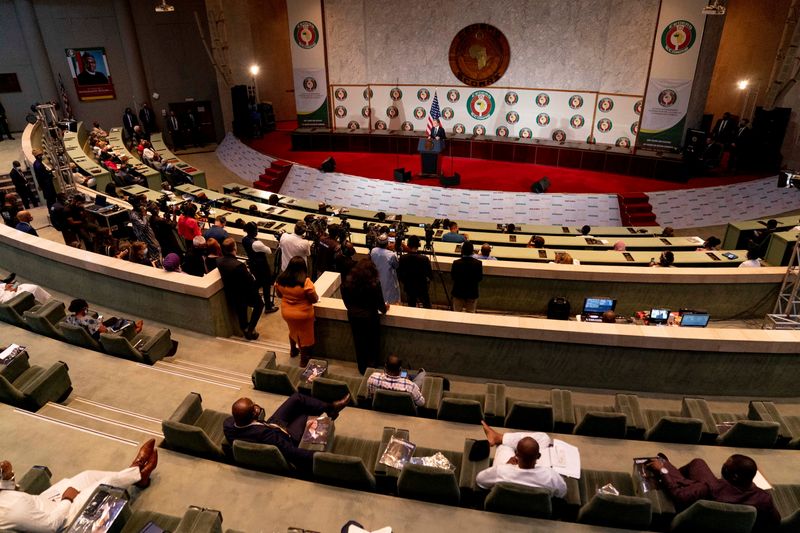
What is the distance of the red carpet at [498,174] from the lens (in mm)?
14523

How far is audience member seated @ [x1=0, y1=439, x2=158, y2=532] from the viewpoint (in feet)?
11.5

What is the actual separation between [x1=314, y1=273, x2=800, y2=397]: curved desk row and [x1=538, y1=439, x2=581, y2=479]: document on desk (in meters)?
1.50

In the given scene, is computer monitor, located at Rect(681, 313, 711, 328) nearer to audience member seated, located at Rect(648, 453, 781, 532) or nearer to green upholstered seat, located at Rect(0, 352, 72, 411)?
audience member seated, located at Rect(648, 453, 781, 532)

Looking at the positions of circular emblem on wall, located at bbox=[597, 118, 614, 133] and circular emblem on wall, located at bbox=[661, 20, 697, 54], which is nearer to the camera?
circular emblem on wall, located at bbox=[661, 20, 697, 54]

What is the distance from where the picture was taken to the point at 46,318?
6.20m

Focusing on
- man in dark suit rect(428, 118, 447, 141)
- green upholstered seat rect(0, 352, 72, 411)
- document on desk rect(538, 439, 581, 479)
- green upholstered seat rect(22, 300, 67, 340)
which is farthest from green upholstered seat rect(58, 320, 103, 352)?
man in dark suit rect(428, 118, 447, 141)

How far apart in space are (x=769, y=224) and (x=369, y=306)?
27.3ft

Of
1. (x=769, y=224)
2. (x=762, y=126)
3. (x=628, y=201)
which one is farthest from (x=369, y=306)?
(x=762, y=126)

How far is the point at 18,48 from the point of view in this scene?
1931cm

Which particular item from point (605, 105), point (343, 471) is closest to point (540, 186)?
point (605, 105)

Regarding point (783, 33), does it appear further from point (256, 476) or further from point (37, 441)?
point (37, 441)

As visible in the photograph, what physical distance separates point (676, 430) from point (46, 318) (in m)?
6.88

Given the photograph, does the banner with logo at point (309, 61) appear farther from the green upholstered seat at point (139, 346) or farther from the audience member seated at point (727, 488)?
the audience member seated at point (727, 488)

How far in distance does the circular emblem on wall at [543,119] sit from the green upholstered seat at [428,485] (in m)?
15.2
